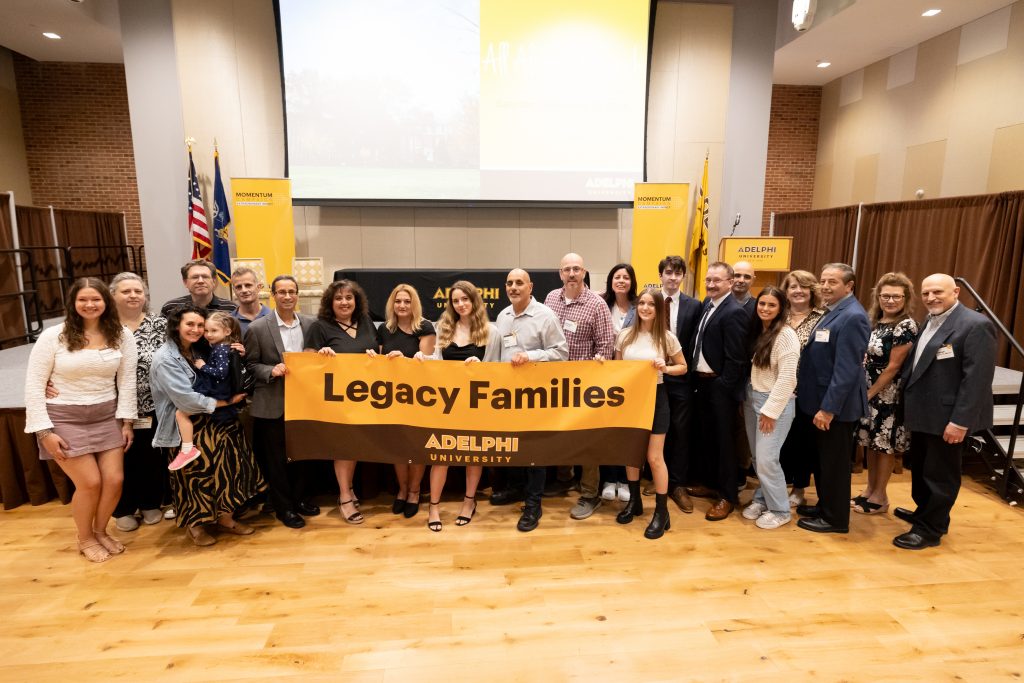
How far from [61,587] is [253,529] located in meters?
0.93

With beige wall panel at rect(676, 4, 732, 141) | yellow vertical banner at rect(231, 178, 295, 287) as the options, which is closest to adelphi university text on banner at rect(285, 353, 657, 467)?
yellow vertical banner at rect(231, 178, 295, 287)

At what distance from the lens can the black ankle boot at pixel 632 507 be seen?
135 inches

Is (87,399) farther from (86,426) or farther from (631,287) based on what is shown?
(631,287)

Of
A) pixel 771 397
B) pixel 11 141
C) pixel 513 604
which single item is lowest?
pixel 513 604

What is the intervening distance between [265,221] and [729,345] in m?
5.27

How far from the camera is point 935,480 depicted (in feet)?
10.3

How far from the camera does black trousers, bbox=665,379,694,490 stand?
11.3ft

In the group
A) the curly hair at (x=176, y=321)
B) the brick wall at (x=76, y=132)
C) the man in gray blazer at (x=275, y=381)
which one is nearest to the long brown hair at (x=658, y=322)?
the man in gray blazer at (x=275, y=381)

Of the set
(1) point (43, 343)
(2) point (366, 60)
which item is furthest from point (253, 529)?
(2) point (366, 60)

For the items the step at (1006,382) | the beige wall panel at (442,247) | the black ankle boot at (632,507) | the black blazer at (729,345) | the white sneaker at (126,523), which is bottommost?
the white sneaker at (126,523)

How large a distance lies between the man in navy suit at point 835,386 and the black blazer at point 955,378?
33 cm

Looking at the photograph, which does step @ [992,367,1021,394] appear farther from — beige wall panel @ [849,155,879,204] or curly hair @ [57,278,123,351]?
curly hair @ [57,278,123,351]

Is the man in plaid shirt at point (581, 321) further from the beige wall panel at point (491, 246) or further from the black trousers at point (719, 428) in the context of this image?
the beige wall panel at point (491, 246)

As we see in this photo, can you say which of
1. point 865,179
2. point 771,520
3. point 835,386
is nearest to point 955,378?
point 835,386
